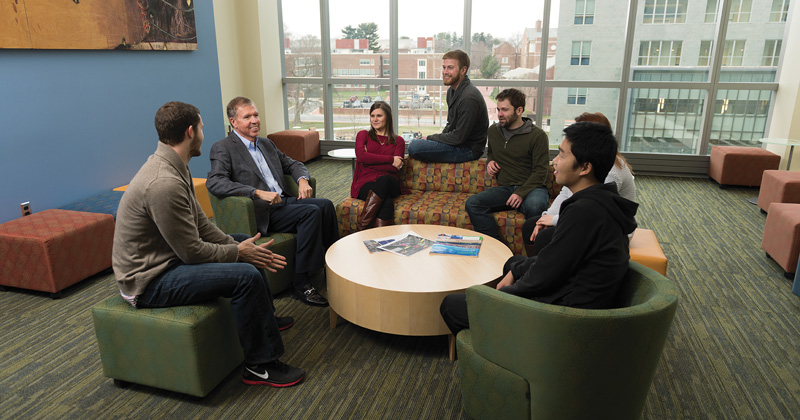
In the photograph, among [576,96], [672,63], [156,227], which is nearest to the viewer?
[156,227]

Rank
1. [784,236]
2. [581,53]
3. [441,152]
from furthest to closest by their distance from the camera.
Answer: [581,53]
[441,152]
[784,236]

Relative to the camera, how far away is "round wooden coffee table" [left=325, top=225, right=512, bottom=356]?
2.66 m

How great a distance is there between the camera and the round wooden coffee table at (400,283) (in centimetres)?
266

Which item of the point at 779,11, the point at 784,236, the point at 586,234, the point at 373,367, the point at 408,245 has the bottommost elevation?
the point at 373,367

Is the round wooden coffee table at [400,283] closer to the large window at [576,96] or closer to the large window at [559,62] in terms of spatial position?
the large window at [559,62]

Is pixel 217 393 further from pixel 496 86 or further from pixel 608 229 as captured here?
pixel 496 86

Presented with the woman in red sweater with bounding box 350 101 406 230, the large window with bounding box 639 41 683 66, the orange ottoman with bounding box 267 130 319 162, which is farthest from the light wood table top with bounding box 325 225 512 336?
the large window with bounding box 639 41 683 66

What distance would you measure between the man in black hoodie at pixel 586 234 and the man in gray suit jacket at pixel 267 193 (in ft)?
6.06

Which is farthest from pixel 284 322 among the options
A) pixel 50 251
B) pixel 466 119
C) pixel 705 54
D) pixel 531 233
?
pixel 705 54

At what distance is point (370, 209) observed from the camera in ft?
13.3

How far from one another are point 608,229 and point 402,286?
1.17 m

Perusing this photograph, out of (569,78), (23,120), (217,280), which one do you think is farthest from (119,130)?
(569,78)

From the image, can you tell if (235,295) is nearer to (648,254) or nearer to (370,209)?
(370,209)

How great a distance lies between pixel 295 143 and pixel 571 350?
6638 mm
